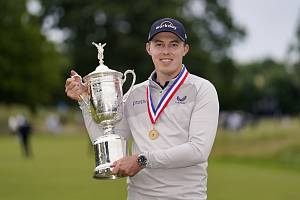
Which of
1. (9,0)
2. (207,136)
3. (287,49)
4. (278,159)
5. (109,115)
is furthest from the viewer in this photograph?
(287,49)

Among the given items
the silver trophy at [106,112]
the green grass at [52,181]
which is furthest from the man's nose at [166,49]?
the green grass at [52,181]

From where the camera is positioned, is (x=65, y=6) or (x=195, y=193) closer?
(x=195, y=193)

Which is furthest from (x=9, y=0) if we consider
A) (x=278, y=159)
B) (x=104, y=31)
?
(x=278, y=159)

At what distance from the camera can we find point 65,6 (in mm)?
53750

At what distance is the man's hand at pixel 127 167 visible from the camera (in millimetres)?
4137

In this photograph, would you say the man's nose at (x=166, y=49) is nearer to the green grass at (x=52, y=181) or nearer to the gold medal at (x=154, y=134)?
the gold medal at (x=154, y=134)

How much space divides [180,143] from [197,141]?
0.45ft

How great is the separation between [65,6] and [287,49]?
98.6ft

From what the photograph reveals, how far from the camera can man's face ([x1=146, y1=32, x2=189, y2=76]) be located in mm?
4352

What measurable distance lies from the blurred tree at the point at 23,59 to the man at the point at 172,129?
4822 centimetres

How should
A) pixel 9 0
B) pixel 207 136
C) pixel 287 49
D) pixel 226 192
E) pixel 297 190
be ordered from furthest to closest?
pixel 287 49 < pixel 9 0 < pixel 297 190 < pixel 226 192 < pixel 207 136

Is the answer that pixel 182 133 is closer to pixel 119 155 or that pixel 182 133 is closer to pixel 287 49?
pixel 119 155

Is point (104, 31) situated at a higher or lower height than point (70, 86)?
higher

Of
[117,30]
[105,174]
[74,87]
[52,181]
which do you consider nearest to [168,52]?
[74,87]
